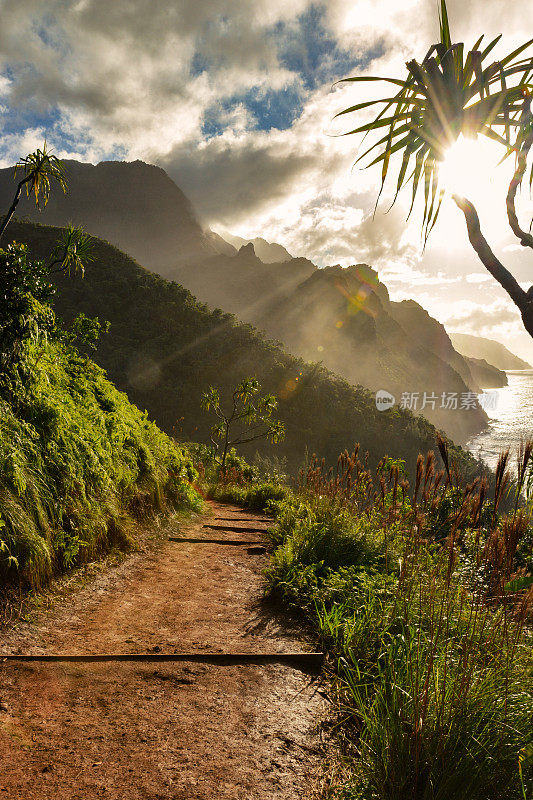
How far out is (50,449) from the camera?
383 centimetres

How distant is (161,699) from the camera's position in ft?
7.69

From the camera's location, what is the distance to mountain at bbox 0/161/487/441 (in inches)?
5551

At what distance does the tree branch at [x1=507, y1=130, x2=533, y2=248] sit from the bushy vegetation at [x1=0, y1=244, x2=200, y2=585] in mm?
3468

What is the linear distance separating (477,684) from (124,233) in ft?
617

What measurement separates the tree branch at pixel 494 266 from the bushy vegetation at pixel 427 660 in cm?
76

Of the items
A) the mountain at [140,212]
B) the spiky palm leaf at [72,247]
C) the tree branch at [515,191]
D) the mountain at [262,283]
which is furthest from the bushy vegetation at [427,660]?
the mountain at [140,212]

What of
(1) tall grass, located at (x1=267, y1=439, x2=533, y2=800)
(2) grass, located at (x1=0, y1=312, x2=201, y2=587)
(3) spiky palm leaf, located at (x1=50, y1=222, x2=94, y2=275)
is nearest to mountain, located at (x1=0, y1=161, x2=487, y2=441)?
(2) grass, located at (x1=0, y1=312, x2=201, y2=587)

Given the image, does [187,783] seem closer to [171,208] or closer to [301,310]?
[301,310]

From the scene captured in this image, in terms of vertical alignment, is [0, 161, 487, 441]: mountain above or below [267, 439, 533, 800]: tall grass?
above

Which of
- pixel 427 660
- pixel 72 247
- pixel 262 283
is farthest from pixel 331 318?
pixel 427 660

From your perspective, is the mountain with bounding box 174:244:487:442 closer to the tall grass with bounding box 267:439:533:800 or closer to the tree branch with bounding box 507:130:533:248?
the tall grass with bounding box 267:439:533:800

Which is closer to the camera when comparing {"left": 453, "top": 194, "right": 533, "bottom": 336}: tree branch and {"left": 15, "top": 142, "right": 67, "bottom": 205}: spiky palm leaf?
{"left": 453, "top": 194, "right": 533, "bottom": 336}: tree branch

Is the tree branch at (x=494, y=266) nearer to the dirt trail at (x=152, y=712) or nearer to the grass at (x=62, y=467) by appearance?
the dirt trail at (x=152, y=712)

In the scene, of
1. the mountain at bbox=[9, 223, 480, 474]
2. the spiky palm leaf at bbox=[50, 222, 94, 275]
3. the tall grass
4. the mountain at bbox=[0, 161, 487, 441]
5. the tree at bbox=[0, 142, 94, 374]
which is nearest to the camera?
the tall grass
